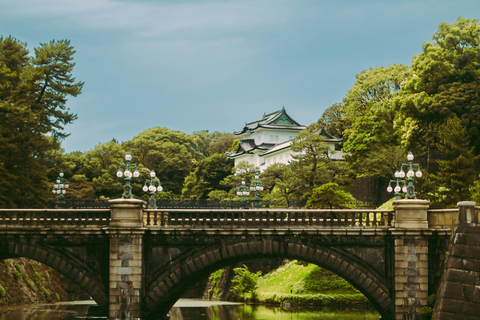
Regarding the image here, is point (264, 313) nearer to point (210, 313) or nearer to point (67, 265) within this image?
point (210, 313)

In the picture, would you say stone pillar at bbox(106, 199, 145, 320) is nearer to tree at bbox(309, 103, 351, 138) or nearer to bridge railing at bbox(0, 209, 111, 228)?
bridge railing at bbox(0, 209, 111, 228)

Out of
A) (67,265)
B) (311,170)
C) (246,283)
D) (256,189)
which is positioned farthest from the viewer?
(311,170)

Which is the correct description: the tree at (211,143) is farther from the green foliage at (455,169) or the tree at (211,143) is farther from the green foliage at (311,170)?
the green foliage at (455,169)

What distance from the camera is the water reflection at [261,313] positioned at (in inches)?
1801

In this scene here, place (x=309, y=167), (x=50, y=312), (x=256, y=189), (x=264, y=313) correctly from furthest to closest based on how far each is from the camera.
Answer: (x=309, y=167)
(x=264, y=313)
(x=50, y=312)
(x=256, y=189)

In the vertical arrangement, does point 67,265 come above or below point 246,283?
above

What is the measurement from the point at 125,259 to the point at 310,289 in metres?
24.6

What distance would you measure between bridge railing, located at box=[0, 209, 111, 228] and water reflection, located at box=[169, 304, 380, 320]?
1723 cm

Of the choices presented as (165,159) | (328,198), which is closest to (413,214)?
(328,198)

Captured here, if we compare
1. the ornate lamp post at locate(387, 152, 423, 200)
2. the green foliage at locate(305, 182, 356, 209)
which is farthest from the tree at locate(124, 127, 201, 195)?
the ornate lamp post at locate(387, 152, 423, 200)

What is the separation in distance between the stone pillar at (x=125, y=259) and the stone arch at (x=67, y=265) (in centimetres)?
82

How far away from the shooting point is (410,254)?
102ft

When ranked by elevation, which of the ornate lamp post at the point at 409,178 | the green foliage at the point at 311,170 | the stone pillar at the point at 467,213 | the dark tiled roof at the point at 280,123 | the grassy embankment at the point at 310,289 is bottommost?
the grassy embankment at the point at 310,289

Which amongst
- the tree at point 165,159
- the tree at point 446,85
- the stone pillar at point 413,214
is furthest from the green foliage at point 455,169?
the tree at point 165,159
